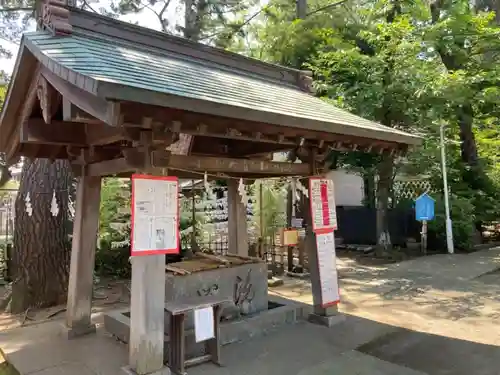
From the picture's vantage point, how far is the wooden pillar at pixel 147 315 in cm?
357

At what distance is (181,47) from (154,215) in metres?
2.86

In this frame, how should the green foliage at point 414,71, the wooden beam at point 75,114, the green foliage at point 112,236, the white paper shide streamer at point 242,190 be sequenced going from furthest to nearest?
1. the green foliage at point 414,71
2. the green foliage at point 112,236
3. the white paper shide streamer at point 242,190
4. the wooden beam at point 75,114

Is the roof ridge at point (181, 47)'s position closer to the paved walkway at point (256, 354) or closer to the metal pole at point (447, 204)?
the paved walkway at point (256, 354)

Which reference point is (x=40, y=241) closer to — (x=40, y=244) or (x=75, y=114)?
(x=40, y=244)

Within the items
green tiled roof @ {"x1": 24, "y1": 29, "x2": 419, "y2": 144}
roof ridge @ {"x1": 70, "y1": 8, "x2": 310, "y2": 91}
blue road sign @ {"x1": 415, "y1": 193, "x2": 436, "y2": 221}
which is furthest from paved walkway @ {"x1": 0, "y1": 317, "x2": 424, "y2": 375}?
blue road sign @ {"x1": 415, "y1": 193, "x2": 436, "y2": 221}

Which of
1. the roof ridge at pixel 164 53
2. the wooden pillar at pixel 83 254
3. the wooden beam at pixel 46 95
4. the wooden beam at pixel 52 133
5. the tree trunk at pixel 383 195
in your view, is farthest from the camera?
the tree trunk at pixel 383 195

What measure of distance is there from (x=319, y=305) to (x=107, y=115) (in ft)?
12.3

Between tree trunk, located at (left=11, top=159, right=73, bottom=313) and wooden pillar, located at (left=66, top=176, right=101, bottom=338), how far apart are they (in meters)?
1.91

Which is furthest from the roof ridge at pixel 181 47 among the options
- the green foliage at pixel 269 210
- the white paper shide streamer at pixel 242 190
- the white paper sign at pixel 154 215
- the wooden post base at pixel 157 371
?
the wooden post base at pixel 157 371

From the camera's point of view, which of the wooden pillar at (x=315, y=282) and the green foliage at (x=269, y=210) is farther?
the green foliage at (x=269, y=210)

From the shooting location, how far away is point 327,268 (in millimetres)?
5336

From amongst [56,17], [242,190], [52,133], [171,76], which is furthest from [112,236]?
[171,76]

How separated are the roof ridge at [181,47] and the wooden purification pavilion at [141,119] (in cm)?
1

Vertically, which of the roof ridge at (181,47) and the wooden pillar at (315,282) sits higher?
the roof ridge at (181,47)
